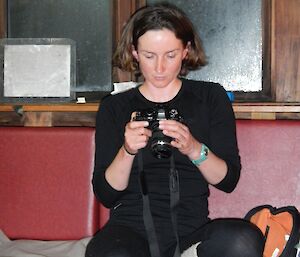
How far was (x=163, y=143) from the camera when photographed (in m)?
1.24

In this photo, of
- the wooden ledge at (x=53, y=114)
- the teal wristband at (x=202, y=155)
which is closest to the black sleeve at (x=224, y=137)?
Answer: the teal wristband at (x=202, y=155)

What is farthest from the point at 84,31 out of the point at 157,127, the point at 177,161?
the point at 157,127

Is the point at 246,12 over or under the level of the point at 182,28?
over

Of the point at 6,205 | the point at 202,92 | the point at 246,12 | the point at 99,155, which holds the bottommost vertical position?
the point at 6,205

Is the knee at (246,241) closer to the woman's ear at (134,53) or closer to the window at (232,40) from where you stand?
the woman's ear at (134,53)

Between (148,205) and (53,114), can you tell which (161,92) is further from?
(53,114)

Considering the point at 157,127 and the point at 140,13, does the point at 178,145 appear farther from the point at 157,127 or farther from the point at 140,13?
the point at 140,13

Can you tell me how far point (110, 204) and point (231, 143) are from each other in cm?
38

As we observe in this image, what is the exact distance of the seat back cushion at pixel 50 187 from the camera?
183cm

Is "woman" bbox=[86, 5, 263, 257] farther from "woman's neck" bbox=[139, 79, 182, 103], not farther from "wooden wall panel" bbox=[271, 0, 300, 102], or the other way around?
"wooden wall panel" bbox=[271, 0, 300, 102]

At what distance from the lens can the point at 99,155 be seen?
1.48 metres

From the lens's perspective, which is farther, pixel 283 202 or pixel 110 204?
pixel 283 202

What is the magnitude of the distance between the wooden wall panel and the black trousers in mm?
862

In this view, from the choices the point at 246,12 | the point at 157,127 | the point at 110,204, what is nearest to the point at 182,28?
the point at 157,127
